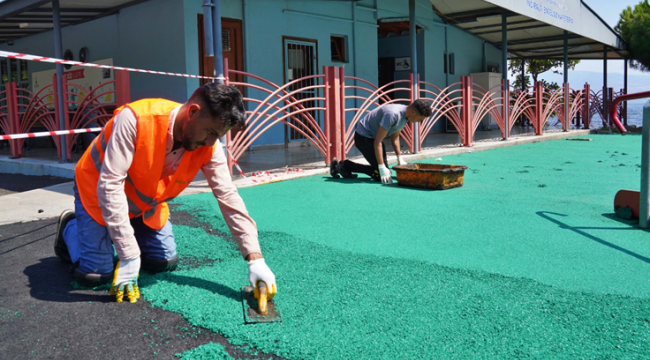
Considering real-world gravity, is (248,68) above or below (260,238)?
above

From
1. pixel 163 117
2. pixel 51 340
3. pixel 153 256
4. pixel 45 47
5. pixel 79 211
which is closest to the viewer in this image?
pixel 51 340

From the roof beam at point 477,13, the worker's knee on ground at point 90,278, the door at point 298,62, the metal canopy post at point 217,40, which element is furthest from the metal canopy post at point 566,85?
the worker's knee on ground at point 90,278

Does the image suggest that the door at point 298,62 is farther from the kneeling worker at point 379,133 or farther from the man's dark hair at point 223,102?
the man's dark hair at point 223,102

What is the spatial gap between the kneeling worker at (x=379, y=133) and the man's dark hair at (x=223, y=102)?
368 cm

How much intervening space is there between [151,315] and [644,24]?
60.8 feet

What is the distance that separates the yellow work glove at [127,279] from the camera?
2.40 m

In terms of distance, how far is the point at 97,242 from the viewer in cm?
268

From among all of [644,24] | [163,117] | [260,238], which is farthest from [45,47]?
[644,24]

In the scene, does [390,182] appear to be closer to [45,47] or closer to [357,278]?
[357,278]

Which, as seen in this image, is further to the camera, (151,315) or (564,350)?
(151,315)

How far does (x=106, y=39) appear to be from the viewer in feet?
34.9

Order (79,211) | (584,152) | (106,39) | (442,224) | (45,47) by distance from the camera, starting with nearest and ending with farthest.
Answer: (79,211) < (442,224) < (584,152) < (106,39) < (45,47)

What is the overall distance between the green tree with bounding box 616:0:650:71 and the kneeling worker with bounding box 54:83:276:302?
17971 millimetres

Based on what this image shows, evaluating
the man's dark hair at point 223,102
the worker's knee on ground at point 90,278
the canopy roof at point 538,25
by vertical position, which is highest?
the canopy roof at point 538,25
